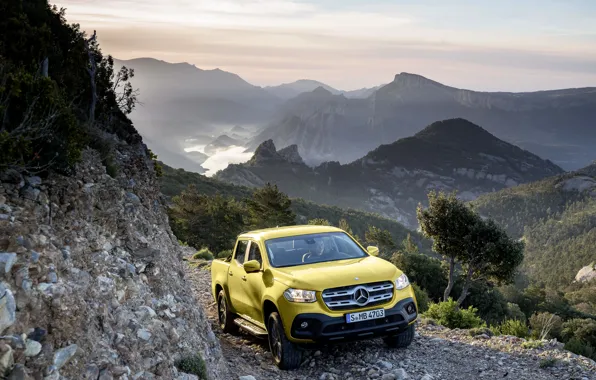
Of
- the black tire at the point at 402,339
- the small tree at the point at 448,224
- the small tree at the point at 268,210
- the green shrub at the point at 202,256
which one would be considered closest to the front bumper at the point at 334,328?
the black tire at the point at 402,339

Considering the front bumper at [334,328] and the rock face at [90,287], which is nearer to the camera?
the rock face at [90,287]

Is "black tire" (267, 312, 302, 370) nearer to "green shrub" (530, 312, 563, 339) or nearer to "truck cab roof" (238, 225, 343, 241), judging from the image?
"truck cab roof" (238, 225, 343, 241)

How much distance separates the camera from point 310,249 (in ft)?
30.7

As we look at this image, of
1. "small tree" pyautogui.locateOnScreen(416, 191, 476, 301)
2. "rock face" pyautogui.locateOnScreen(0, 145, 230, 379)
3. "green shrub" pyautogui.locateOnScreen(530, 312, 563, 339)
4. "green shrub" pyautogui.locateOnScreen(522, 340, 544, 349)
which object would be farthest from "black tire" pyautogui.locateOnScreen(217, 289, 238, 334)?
"small tree" pyautogui.locateOnScreen(416, 191, 476, 301)

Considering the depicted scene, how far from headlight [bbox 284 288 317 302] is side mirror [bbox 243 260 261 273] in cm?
109

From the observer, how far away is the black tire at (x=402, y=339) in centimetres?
891

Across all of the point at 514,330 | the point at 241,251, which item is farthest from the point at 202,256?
the point at 514,330

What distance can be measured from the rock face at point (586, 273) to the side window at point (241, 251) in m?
136

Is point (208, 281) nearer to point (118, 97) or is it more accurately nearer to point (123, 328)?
point (118, 97)

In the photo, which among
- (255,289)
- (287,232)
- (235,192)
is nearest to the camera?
(255,289)

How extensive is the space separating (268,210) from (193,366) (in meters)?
43.3

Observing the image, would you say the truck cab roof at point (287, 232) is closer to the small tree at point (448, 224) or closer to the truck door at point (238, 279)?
the truck door at point (238, 279)

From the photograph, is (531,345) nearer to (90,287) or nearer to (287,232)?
(287,232)

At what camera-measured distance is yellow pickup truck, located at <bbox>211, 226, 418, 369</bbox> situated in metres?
7.78
